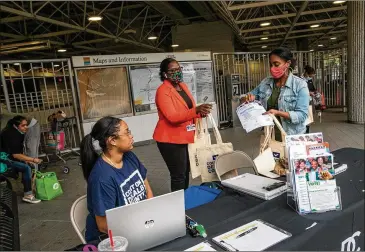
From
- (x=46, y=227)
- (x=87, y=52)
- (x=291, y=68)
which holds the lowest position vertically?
(x=46, y=227)

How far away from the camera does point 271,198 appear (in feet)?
5.54

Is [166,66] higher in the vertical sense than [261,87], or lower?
higher

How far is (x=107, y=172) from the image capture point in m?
1.57

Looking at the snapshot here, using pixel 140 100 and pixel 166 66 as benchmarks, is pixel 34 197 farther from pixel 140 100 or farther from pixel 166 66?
pixel 140 100

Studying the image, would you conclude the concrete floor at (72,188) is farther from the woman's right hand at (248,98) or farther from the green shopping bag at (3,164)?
the woman's right hand at (248,98)

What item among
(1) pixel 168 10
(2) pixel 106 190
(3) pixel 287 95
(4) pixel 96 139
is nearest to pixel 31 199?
(4) pixel 96 139

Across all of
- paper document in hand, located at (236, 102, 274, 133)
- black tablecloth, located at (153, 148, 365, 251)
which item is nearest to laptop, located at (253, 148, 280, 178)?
paper document in hand, located at (236, 102, 274, 133)

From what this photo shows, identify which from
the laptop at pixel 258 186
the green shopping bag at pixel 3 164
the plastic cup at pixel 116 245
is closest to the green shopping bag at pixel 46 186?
the green shopping bag at pixel 3 164

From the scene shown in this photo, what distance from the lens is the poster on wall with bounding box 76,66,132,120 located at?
20.6 feet

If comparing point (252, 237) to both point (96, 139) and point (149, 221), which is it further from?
point (96, 139)

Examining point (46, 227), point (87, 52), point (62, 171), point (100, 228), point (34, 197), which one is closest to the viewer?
point (100, 228)

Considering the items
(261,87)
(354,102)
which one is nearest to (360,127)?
A: (354,102)

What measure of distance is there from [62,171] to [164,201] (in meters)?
4.64

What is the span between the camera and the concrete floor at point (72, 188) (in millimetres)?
2934
